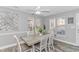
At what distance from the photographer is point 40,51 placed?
178 cm

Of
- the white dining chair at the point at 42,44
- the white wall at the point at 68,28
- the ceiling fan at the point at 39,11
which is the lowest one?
the white dining chair at the point at 42,44

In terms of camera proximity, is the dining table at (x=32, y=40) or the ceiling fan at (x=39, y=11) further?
the dining table at (x=32, y=40)

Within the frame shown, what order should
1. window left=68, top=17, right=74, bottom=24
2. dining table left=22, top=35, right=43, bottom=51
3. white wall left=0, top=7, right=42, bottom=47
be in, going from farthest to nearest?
1. dining table left=22, top=35, right=43, bottom=51
2. window left=68, top=17, right=74, bottom=24
3. white wall left=0, top=7, right=42, bottom=47

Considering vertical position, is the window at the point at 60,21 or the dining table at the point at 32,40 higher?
the window at the point at 60,21

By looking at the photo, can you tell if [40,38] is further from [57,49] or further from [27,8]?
[27,8]

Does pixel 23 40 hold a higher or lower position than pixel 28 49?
higher

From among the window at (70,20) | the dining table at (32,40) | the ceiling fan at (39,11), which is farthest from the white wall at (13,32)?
the window at (70,20)

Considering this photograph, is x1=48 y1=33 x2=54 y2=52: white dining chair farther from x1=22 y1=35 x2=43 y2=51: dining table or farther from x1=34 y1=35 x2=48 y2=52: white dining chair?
x1=22 y1=35 x2=43 y2=51: dining table

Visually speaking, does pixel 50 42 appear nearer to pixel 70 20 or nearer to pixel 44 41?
pixel 44 41

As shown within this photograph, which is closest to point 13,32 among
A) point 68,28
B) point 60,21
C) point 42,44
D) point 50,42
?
point 42,44

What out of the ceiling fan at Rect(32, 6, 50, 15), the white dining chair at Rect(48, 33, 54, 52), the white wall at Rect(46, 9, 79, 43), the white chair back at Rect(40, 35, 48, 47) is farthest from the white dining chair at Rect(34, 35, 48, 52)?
the ceiling fan at Rect(32, 6, 50, 15)

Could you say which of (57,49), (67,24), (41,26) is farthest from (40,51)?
(67,24)

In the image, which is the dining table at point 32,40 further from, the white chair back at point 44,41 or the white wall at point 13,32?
the white wall at point 13,32
